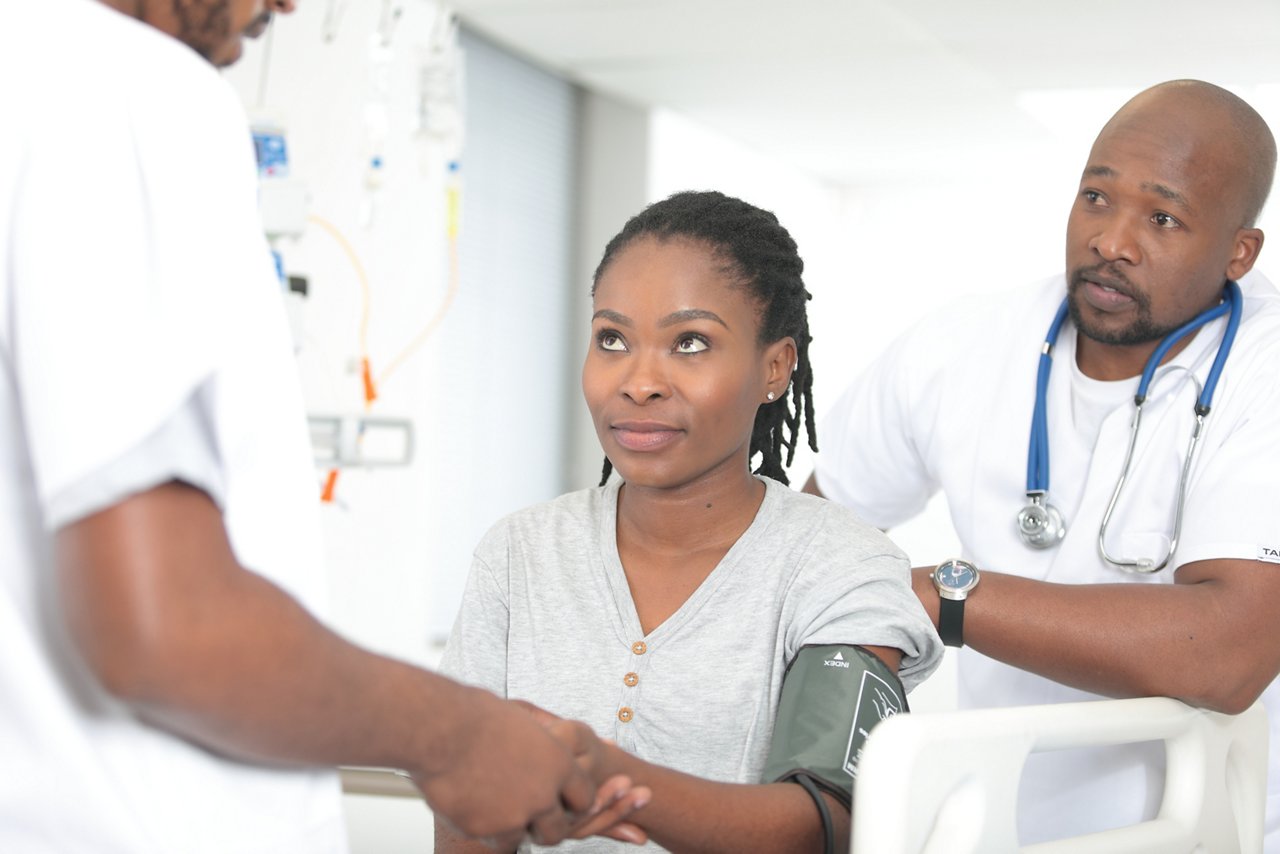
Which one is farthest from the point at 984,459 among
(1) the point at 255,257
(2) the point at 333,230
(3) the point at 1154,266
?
(2) the point at 333,230

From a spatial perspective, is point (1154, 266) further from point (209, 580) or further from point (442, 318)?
point (442, 318)

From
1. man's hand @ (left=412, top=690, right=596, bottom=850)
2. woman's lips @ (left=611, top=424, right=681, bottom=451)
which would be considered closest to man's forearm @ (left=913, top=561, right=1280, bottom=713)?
woman's lips @ (left=611, top=424, right=681, bottom=451)

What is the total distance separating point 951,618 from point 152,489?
2.99 ft

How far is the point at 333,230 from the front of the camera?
3621 millimetres

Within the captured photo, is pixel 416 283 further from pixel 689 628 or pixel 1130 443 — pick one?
pixel 689 628

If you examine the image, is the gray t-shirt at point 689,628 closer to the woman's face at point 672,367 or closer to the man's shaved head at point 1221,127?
the woman's face at point 672,367

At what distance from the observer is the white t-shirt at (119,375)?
1.98ft

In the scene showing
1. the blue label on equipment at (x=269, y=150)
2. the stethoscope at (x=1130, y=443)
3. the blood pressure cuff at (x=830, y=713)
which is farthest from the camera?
the blue label on equipment at (x=269, y=150)

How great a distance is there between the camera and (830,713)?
102cm

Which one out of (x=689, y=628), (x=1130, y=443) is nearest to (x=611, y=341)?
(x=689, y=628)

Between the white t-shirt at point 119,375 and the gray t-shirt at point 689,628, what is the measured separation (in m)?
0.46

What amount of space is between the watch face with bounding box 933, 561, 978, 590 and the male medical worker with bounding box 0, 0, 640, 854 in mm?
735

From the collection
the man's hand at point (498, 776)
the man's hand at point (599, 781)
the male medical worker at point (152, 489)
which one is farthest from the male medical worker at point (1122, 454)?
the male medical worker at point (152, 489)

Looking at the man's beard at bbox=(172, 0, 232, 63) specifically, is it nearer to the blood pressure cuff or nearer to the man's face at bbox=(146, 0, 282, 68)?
the man's face at bbox=(146, 0, 282, 68)
